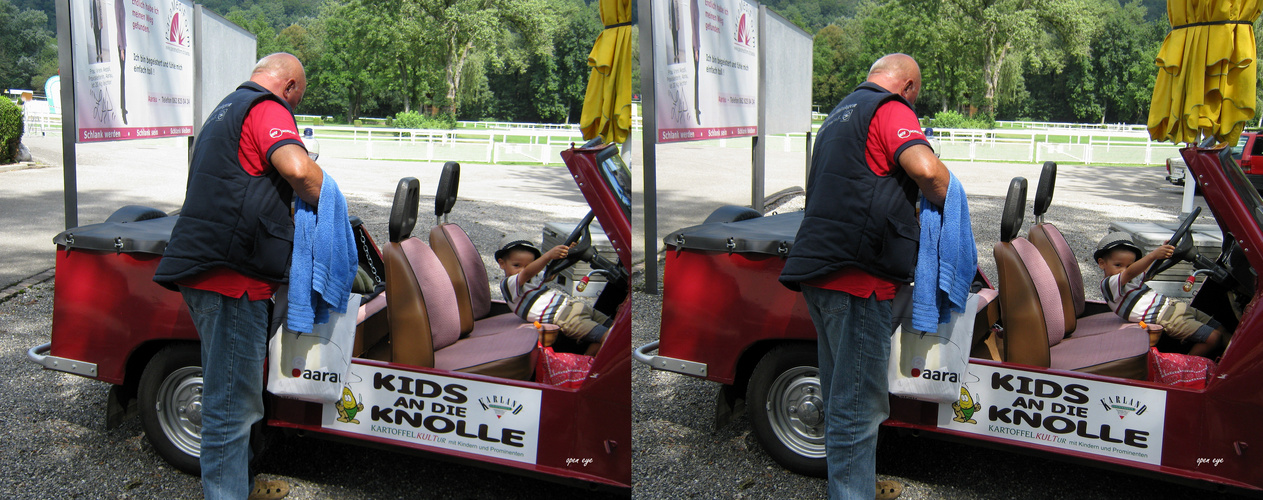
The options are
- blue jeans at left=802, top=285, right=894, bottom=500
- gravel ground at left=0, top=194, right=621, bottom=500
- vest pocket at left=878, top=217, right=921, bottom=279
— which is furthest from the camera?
gravel ground at left=0, top=194, right=621, bottom=500

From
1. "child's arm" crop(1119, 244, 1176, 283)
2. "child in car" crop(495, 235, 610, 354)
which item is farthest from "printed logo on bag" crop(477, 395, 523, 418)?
"child's arm" crop(1119, 244, 1176, 283)

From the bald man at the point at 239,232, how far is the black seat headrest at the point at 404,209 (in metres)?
0.20

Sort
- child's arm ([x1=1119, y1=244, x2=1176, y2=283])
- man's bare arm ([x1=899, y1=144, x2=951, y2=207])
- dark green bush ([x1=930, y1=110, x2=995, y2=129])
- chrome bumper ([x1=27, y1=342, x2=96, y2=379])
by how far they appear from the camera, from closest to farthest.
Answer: man's bare arm ([x1=899, y1=144, x2=951, y2=207])
chrome bumper ([x1=27, y1=342, x2=96, y2=379])
child's arm ([x1=1119, y1=244, x2=1176, y2=283])
dark green bush ([x1=930, y1=110, x2=995, y2=129])

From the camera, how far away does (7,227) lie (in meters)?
3.22

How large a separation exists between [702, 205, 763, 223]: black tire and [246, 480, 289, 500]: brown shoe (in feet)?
4.97

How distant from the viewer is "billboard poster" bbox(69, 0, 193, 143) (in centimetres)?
238

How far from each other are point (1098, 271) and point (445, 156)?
2.65 metres

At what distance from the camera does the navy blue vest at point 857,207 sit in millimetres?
1899

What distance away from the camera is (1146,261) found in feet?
8.95

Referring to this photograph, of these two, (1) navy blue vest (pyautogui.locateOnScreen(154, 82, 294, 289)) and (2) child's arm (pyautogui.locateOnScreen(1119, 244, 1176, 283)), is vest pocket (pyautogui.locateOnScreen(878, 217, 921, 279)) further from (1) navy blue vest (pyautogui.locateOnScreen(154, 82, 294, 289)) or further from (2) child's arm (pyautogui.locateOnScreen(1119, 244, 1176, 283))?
(1) navy blue vest (pyautogui.locateOnScreen(154, 82, 294, 289))

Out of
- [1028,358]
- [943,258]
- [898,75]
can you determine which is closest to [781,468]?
[1028,358]

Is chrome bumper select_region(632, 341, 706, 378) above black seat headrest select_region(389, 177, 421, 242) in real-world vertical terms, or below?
below

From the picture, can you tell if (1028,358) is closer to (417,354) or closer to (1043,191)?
(1043,191)

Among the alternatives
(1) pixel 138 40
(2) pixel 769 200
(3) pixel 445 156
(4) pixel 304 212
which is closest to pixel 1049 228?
(2) pixel 769 200
